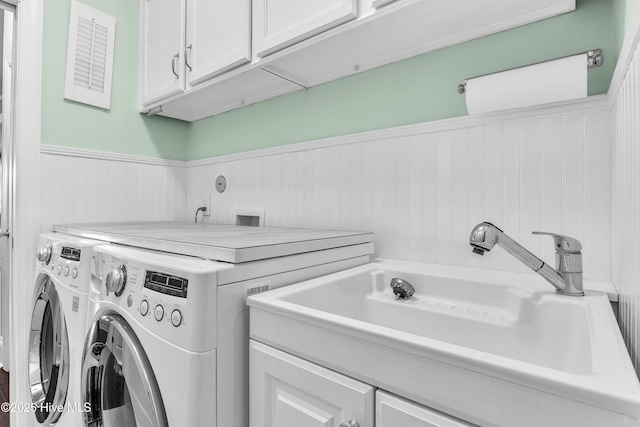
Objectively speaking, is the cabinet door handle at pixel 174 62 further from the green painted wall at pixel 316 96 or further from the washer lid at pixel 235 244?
the washer lid at pixel 235 244

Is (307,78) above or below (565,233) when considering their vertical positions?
above

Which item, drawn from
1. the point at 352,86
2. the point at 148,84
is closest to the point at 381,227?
the point at 352,86

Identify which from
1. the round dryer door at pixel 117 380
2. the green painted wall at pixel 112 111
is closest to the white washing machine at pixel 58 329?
the round dryer door at pixel 117 380

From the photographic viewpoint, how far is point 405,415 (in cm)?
59

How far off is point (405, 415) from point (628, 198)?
24.3 inches

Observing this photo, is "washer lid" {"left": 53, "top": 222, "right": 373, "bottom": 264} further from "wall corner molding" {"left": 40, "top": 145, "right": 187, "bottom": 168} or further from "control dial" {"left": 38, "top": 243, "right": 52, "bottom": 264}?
"wall corner molding" {"left": 40, "top": 145, "right": 187, "bottom": 168}

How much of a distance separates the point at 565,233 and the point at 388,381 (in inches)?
30.6

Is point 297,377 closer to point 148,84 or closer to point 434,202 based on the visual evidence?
point 434,202

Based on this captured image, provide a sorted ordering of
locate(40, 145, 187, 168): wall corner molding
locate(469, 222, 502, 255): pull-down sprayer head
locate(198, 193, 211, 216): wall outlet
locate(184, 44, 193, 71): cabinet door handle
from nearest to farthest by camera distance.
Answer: locate(469, 222, 502, 255): pull-down sprayer head
locate(184, 44, 193, 71): cabinet door handle
locate(40, 145, 187, 168): wall corner molding
locate(198, 193, 211, 216): wall outlet

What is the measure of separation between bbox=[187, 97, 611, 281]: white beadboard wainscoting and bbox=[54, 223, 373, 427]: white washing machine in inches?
16.0

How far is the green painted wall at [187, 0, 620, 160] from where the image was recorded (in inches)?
39.0

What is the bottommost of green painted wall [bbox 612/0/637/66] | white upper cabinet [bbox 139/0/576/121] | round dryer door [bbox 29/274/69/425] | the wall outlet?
round dryer door [bbox 29/274/69/425]

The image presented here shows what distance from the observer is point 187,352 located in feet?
2.51

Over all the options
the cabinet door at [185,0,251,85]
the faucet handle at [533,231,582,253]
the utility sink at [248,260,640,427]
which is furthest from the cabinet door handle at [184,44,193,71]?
the faucet handle at [533,231,582,253]
